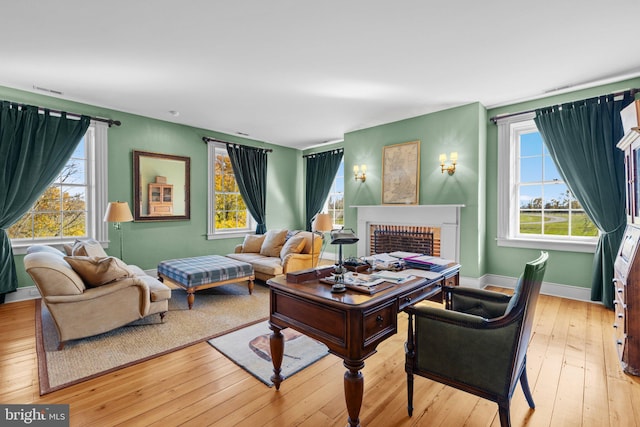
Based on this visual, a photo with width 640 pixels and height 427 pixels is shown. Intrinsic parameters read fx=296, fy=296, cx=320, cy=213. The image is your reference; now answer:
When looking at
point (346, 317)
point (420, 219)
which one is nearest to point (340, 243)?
point (346, 317)

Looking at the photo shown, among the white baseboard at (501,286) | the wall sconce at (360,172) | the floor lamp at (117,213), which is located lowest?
the white baseboard at (501,286)

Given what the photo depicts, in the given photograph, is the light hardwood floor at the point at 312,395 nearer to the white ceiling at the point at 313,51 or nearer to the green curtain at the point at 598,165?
the green curtain at the point at 598,165

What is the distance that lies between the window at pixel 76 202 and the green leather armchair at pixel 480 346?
461 cm

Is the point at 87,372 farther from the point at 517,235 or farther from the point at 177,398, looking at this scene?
the point at 517,235

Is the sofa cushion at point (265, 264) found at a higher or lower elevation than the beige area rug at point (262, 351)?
higher

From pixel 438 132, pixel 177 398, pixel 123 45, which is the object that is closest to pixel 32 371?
pixel 177 398

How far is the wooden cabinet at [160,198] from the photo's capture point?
478cm

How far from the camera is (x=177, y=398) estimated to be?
73.2 inches

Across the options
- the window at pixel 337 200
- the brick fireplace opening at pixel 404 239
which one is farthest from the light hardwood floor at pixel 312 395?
the window at pixel 337 200

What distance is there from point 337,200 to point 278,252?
223cm

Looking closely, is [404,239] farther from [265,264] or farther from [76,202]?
[76,202]

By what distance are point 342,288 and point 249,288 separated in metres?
2.67

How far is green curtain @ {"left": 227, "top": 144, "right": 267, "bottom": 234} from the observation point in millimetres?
5820

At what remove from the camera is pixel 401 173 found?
484 cm
